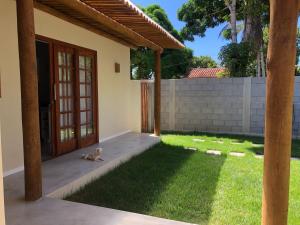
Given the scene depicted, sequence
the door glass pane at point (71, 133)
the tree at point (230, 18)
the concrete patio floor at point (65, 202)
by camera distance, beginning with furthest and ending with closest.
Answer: the tree at point (230, 18), the door glass pane at point (71, 133), the concrete patio floor at point (65, 202)

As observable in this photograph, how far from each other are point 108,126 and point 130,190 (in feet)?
11.4

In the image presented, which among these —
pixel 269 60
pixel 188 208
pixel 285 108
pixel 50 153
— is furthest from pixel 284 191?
pixel 50 153

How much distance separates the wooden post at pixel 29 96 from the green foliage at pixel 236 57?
8.84 meters

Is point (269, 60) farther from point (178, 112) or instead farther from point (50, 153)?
point (178, 112)

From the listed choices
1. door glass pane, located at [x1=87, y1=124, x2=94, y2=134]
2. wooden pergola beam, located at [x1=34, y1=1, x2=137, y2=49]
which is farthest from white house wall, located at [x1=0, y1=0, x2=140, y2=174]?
door glass pane, located at [x1=87, y1=124, x2=94, y2=134]

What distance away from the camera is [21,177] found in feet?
13.7

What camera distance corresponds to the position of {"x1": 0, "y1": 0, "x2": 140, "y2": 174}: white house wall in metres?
4.29

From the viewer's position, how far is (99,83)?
274 inches

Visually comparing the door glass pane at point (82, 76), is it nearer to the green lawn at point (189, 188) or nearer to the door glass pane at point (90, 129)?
the door glass pane at point (90, 129)

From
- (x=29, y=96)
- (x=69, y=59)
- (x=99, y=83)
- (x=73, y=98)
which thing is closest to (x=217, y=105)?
(x=99, y=83)

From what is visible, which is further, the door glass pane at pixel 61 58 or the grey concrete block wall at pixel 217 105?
the grey concrete block wall at pixel 217 105

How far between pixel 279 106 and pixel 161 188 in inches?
99.8

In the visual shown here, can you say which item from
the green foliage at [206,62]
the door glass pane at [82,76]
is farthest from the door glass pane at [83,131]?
the green foliage at [206,62]

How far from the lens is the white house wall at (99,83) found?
14.1 ft
